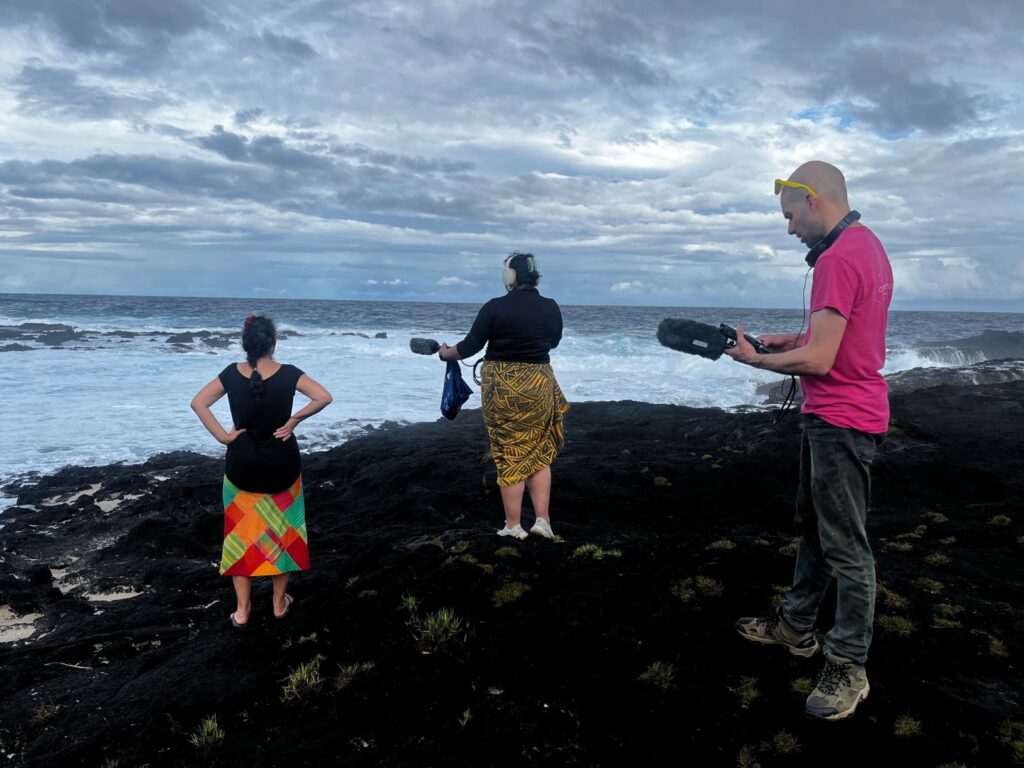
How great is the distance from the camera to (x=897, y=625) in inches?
162

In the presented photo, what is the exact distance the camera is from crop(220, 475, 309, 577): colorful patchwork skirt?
4.77 m

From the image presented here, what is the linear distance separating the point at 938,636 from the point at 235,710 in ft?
13.2

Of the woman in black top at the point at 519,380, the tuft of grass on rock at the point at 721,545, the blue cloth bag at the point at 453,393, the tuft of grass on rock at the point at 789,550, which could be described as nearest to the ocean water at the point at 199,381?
the blue cloth bag at the point at 453,393

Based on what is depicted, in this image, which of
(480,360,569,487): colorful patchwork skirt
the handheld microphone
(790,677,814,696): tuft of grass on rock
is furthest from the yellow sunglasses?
the handheld microphone

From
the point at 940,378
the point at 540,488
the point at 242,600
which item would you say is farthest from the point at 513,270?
the point at 940,378

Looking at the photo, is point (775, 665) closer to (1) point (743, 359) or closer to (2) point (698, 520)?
(1) point (743, 359)

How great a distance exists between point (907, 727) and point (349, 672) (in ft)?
9.41

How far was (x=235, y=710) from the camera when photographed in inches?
152

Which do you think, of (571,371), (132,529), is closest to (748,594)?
(132,529)

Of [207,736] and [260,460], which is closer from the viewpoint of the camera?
[207,736]

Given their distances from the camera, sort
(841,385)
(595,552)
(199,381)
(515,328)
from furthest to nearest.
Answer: (199,381)
(515,328)
(595,552)
(841,385)

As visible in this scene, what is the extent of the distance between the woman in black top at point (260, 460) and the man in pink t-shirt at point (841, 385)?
116 inches

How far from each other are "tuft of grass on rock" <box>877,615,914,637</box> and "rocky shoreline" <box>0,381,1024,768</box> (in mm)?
18

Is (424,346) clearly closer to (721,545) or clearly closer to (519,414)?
(519,414)
